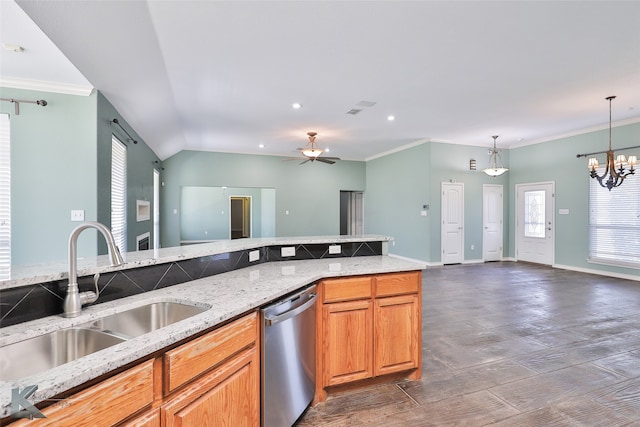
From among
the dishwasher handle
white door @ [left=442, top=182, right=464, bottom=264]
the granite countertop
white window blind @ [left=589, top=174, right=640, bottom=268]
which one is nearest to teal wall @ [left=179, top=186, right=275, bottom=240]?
white door @ [left=442, top=182, right=464, bottom=264]

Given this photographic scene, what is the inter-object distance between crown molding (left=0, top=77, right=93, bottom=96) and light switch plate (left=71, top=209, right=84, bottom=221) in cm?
126

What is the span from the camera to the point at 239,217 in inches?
543

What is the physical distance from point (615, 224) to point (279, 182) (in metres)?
7.44

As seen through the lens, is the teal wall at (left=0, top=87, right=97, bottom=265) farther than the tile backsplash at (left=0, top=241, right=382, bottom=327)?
Yes

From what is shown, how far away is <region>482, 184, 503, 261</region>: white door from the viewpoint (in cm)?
796

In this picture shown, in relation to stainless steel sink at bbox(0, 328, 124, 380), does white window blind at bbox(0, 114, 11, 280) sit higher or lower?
higher

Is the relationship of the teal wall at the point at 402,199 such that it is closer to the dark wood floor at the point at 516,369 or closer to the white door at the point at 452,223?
the white door at the point at 452,223

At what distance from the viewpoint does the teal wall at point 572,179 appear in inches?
246

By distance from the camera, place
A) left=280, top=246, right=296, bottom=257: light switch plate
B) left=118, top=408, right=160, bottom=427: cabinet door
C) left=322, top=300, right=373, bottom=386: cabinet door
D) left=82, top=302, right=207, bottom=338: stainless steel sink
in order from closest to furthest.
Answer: left=118, top=408, right=160, bottom=427: cabinet door → left=82, top=302, right=207, bottom=338: stainless steel sink → left=322, top=300, right=373, bottom=386: cabinet door → left=280, top=246, right=296, bottom=257: light switch plate

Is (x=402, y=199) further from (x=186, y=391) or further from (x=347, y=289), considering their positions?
(x=186, y=391)

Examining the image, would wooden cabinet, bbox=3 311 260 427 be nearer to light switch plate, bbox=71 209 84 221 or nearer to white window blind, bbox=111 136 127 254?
light switch plate, bbox=71 209 84 221

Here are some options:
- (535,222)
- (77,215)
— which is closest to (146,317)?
(77,215)

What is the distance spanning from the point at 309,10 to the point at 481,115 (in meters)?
4.04

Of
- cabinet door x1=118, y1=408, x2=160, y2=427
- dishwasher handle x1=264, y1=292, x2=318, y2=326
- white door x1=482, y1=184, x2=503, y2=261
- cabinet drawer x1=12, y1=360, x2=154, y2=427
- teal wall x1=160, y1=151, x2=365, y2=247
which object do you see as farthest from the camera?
teal wall x1=160, y1=151, x2=365, y2=247
